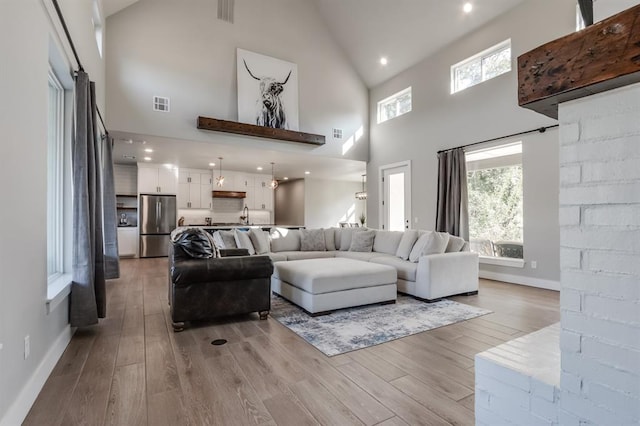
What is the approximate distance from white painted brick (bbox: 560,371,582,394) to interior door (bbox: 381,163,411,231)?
19.9ft

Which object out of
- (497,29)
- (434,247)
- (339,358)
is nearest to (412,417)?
(339,358)

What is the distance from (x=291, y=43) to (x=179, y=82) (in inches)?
104

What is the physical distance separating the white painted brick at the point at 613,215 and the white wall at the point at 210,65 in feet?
20.2

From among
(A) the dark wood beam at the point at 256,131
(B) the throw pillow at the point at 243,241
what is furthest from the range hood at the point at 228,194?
(B) the throw pillow at the point at 243,241

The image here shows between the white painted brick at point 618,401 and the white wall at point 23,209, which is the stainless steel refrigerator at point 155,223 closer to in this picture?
the white wall at point 23,209

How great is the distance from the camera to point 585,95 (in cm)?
99

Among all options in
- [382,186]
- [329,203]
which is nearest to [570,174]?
[382,186]

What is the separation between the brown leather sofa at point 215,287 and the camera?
299cm

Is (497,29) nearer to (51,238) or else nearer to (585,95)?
(585,95)

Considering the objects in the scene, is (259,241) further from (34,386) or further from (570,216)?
(570,216)

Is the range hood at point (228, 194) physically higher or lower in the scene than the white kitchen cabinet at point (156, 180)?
lower

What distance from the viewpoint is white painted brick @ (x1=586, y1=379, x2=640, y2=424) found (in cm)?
90

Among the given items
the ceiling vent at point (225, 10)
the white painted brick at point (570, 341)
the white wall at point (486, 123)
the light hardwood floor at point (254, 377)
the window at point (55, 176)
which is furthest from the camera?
the ceiling vent at point (225, 10)

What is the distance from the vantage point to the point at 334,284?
350cm
